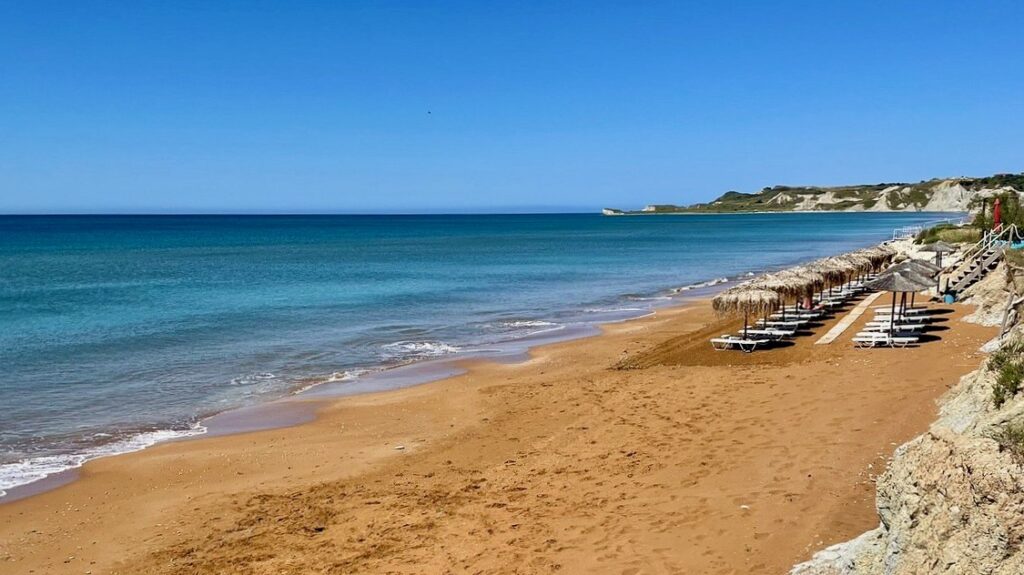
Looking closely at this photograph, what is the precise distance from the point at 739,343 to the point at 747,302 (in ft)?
3.76

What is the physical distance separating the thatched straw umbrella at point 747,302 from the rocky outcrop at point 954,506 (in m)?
13.0

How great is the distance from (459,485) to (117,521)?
4751mm

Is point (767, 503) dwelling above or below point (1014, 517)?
below

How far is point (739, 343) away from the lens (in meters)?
18.1

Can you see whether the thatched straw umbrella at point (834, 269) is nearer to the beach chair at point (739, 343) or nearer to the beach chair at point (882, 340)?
the beach chair at point (739, 343)

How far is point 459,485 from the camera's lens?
10234 mm

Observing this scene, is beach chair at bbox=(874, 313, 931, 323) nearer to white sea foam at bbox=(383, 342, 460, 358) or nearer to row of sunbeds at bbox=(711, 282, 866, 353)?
row of sunbeds at bbox=(711, 282, 866, 353)

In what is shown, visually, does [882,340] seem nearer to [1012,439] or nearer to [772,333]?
[772,333]

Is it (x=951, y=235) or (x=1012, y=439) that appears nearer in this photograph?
(x=1012, y=439)

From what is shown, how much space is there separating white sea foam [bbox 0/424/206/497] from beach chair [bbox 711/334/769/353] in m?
12.5

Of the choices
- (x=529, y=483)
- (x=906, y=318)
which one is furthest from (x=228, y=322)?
(x=906, y=318)

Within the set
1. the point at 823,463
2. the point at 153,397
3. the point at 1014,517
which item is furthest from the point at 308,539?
the point at 153,397

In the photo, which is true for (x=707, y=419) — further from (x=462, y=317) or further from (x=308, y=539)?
(x=462, y=317)

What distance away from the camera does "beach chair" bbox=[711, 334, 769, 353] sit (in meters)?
18.1
